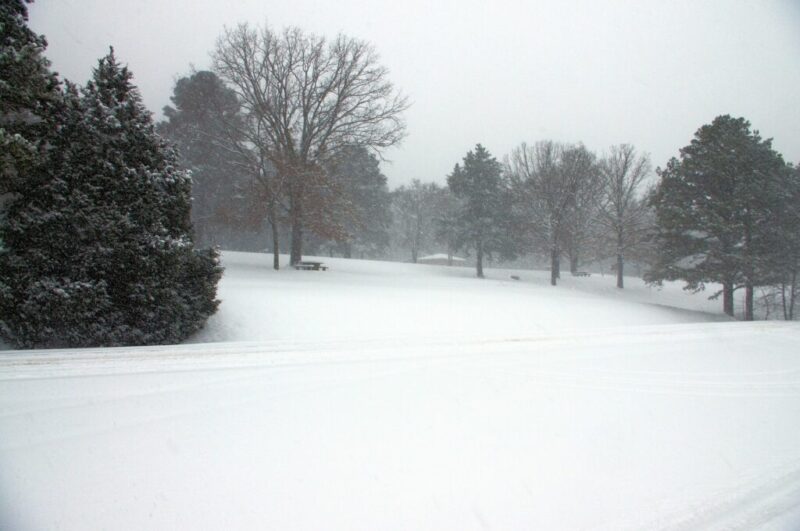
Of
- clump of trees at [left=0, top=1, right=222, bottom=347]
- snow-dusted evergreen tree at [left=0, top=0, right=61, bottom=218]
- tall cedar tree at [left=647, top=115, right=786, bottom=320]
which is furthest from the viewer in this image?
tall cedar tree at [left=647, top=115, right=786, bottom=320]

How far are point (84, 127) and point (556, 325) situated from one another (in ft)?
39.9

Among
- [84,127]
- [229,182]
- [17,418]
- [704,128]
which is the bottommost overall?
[17,418]

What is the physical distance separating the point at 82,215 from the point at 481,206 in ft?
81.7

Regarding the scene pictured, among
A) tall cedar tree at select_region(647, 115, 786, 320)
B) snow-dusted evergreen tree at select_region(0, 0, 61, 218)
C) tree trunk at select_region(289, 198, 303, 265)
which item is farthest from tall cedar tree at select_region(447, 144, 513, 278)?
snow-dusted evergreen tree at select_region(0, 0, 61, 218)

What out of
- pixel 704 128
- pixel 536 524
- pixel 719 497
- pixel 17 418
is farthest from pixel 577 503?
pixel 704 128

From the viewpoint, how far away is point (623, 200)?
29.1 m

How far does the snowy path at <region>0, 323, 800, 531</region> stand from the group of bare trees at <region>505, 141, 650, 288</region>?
21.6m

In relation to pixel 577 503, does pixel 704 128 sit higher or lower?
higher

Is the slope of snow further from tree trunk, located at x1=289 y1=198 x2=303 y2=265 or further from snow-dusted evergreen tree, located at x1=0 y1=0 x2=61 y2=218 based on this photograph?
snow-dusted evergreen tree, located at x1=0 y1=0 x2=61 y2=218

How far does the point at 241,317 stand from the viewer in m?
9.47

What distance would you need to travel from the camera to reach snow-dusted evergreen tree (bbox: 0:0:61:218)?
21.0 feet

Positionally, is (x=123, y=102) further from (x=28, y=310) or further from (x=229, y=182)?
(x=229, y=182)

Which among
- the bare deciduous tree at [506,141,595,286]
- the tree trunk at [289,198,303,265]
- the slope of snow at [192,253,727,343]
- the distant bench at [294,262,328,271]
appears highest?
the bare deciduous tree at [506,141,595,286]

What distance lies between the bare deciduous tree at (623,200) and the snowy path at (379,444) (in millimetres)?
24582
